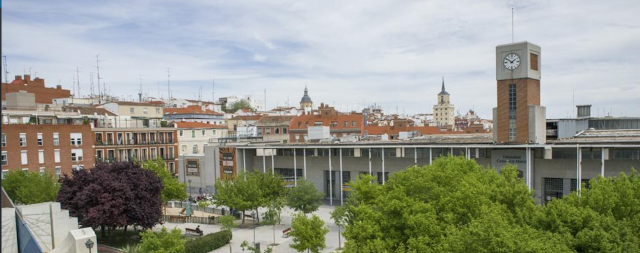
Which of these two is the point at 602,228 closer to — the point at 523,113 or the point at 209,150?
the point at 523,113

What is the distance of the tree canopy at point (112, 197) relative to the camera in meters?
27.9

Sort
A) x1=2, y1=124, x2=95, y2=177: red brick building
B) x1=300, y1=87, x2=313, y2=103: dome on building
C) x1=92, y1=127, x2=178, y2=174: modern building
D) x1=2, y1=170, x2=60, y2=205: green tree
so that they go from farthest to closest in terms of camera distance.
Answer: x1=300, y1=87, x2=313, y2=103: dome on building, x1=92, y1=127, x2=178, y2=174: modern building, x1=2, y1=124, x2=95, y2=177: red brick building, x1=2, y1=170, x2=60, y2=205: green tree

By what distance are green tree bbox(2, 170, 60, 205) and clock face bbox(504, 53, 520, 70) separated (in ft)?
118

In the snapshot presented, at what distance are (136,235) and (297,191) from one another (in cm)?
1153

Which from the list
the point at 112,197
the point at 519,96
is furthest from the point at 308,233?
the point at 519,96

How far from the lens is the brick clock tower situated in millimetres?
35719

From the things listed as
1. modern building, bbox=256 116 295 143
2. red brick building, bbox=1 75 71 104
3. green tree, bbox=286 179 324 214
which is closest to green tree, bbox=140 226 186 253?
green tree, bbox=286 179 324 214

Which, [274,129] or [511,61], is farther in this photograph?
[274,129]

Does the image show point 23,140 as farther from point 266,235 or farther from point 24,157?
point 266,235

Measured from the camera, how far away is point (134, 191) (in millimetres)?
29375

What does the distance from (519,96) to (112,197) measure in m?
29.9

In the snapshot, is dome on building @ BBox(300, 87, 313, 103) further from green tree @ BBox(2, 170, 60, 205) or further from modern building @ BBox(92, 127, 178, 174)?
green tree @ BBox(2, 170, 60, 205)

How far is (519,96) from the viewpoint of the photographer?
36.3 m

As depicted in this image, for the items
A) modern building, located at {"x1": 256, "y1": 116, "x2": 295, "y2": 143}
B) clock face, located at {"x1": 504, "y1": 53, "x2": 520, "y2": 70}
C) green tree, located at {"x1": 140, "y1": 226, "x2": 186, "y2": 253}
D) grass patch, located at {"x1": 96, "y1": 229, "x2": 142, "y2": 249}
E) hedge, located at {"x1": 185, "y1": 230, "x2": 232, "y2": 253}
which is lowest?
grass patch, located at {"x1": 96, "y1": 229, "x2": 142, "y2": 249}
